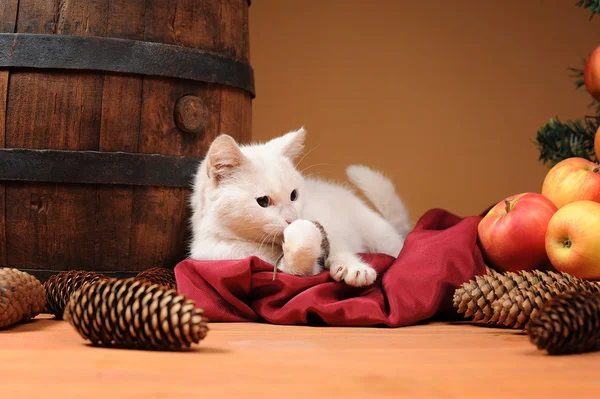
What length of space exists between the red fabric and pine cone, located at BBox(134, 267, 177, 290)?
102 millimetres

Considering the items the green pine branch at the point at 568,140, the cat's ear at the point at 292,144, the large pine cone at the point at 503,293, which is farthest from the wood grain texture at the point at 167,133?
the green pine branch at the point at 568,140

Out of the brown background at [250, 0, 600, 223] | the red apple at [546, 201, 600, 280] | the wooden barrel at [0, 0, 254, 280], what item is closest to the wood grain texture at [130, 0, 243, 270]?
the wooden barrel at [0, 0, 254, 280]

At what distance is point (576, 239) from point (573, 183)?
0.94ft

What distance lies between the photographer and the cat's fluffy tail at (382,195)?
2.52 metres

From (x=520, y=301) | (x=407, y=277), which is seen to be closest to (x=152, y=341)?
(x=407, y=277)

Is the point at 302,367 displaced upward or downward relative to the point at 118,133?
downward

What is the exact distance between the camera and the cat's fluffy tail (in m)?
2.52

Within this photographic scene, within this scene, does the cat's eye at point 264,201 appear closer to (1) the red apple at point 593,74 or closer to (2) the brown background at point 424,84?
(1) the red apple at point 593,74

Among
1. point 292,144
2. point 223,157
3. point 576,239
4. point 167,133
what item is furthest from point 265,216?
point 576,239

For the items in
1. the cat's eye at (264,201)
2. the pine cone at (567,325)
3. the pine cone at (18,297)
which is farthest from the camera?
the cat's eye at (264,201)

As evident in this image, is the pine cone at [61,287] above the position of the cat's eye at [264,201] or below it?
below

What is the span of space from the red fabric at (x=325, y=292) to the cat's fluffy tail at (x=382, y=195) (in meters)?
0.71

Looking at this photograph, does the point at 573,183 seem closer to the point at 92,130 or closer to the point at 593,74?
the point at 593,74

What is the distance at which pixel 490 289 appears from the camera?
1629 mm
